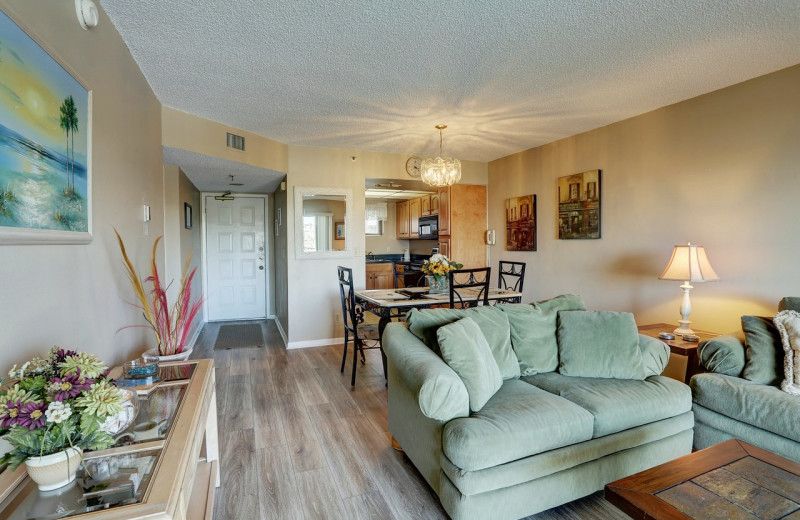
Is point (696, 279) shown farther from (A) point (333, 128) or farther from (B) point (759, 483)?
(A) point (333, 128)

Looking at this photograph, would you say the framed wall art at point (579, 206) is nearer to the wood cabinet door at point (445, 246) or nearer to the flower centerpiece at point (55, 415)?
the wood cabinet door at point (445, 246)

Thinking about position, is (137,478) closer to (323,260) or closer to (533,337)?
(533,337)

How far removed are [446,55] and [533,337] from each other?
1.88 m

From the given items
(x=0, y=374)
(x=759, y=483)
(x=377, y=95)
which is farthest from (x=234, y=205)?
(x=759, y=483)

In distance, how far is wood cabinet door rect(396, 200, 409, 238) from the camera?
7.44m

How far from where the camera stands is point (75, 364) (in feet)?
3.44

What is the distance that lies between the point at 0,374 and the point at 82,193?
82 centimetres

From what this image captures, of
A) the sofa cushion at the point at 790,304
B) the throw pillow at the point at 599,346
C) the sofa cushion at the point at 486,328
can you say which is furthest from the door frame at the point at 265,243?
the sofa cushion at the point at 790,304

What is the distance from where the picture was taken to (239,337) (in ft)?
17.7

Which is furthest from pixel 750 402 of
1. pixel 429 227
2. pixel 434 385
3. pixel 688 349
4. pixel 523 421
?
pixel 429 227

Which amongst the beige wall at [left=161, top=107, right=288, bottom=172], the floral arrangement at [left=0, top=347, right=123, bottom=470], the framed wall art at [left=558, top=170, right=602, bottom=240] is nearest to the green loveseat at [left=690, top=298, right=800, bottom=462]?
the framed wall art at [left=558, top=170, right=602, bottom=240]

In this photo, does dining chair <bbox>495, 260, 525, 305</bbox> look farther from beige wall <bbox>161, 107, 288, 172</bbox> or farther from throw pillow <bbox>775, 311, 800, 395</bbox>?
beige wall <bbox>161, 107, 288, 172</bbox>

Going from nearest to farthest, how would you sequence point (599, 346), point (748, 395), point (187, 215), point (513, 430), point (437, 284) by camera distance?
point (513, 430) → point (748, 395) → point (599, 346) → point (437, 284) → point (187, 215)

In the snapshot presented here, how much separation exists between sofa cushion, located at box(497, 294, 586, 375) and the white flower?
7.19 ft
